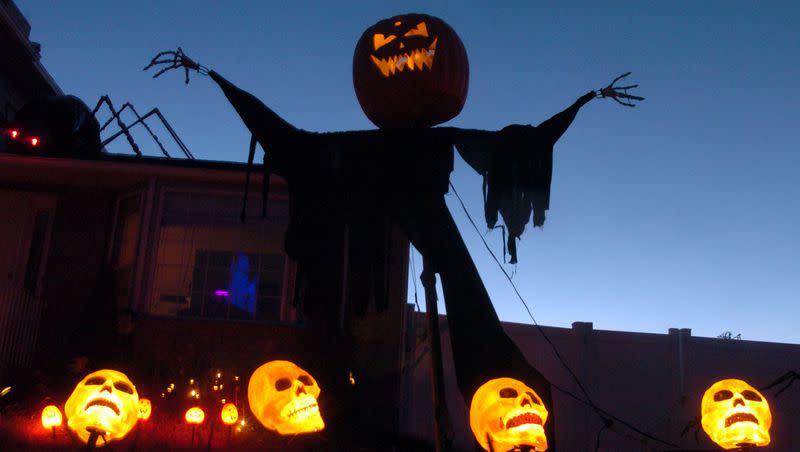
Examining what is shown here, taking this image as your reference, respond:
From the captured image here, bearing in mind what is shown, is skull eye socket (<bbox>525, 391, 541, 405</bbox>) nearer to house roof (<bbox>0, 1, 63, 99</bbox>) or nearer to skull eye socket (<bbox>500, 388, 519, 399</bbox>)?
skull eye socket (<bbox>500, 388, 519, 399</bbox>)

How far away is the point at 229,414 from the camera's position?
283 inches

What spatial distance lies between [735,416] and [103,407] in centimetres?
488

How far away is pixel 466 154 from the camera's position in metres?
5.15

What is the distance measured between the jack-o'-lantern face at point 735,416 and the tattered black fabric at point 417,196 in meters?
2.09

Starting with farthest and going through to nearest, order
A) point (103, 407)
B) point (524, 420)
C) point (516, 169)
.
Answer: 1. point (516, 169)
2. point (103, 407)
3. point (524, 420)

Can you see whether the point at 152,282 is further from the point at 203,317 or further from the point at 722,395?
the point at 722,395

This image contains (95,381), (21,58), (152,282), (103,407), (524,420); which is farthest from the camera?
(21,58)

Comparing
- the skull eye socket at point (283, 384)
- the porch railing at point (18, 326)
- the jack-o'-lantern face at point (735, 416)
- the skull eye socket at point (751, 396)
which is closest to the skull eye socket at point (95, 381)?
the skull eye socket at point (283, 384)

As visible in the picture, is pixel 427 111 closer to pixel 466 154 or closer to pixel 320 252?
pixel 466 154

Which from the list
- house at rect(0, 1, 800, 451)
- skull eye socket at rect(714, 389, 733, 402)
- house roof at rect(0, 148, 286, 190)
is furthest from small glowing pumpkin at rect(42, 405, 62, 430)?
skull eye socket at rect(714, 389, 733, 402)

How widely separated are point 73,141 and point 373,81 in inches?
269

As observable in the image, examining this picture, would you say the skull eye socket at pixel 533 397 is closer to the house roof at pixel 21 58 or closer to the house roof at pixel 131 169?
the house roof at pixel 131 169

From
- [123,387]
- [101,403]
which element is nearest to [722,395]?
[123,387]

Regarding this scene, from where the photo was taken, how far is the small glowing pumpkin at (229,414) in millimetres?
7176
